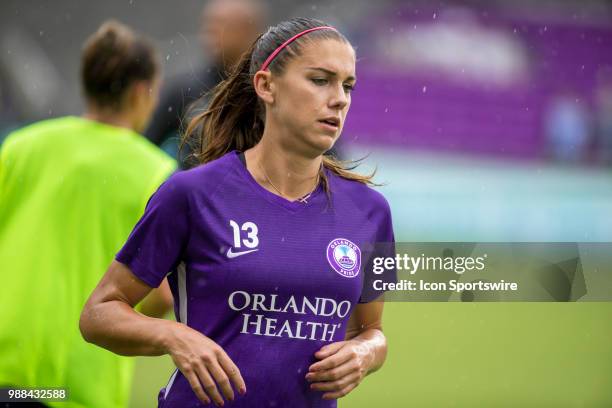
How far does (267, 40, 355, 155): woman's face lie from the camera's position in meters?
3.00

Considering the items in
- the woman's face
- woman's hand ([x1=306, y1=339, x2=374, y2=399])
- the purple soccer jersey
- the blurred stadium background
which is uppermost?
the blurred stadium background

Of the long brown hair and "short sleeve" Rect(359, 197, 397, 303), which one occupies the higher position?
the long brown hair

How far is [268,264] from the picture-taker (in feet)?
9.57

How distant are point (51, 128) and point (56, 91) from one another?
649 inches

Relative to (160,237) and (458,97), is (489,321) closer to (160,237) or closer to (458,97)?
(458,97)

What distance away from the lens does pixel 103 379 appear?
13.0 ft

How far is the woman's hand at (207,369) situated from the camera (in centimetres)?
270

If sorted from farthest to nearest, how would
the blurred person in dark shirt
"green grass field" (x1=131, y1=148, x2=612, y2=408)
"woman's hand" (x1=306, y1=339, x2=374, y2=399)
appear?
1. "green grass field" (x1=131, y1=148, x2=612, y2=408)
2. the blurred person in dark shirt
3. "woman's hand" (x1=306, y1=339, x2=374, y2=399)

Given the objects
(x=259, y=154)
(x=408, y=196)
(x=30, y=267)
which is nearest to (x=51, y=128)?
(x=30, y=267)

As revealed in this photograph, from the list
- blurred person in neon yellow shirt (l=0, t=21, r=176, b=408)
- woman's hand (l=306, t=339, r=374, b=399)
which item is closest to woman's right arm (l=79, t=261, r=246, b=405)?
woman's hand (l=306, t=339, r=374, b=399)

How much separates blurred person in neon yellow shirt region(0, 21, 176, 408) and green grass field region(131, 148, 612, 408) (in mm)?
2839

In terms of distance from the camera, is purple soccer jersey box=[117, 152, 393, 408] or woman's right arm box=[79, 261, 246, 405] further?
purple soccer jersey box=[117, 152, 393, 408]

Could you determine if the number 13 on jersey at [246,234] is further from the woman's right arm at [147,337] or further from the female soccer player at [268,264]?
the woman's right arm at [147,337]

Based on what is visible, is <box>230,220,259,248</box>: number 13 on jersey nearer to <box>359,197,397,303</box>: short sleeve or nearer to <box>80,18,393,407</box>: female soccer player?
<box>80,18,393,407</box>: female soccer player
